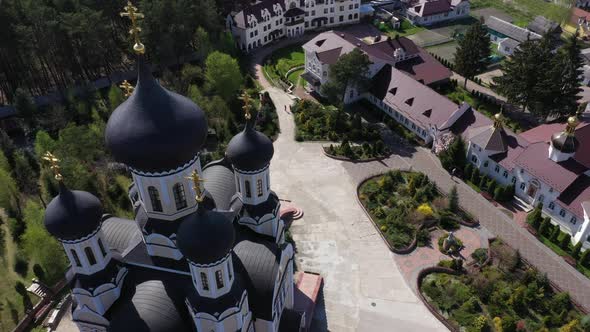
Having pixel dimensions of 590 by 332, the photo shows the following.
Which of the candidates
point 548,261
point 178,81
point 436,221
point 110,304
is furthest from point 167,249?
point 178,81

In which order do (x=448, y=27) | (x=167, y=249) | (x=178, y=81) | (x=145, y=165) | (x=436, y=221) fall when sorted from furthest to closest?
(x=448, y=27)
(x=178, y=81)
(x=436, y=221)
(x=167, y=249)
(x=145, y=165)

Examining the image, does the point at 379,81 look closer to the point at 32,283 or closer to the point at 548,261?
the point at 548,261

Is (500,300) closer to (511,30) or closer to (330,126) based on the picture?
(330,126)

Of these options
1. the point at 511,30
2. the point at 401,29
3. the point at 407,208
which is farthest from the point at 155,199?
the point at 511,30

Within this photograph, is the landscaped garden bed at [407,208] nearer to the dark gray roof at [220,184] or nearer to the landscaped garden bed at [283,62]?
the dark gray roof at [220,184]

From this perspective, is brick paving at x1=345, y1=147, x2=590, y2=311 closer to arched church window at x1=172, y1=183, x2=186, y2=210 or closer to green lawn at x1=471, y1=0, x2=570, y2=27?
arched church window at x1=172, y1=183, x2=186, y2=210

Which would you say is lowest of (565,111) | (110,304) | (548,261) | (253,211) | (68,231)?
(548,261)

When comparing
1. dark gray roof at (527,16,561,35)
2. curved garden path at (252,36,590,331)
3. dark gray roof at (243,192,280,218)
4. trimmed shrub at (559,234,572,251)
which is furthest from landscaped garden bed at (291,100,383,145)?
dark gray roof at (527,16,561,35)
